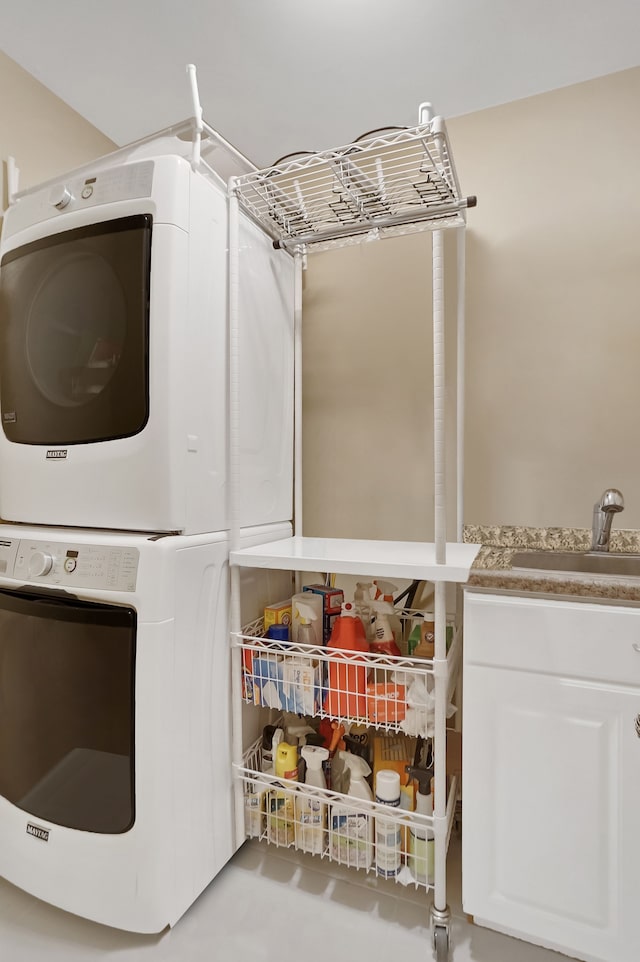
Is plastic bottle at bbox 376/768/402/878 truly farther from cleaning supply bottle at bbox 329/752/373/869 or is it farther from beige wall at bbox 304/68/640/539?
beige wall at bbox 304/68/640/539

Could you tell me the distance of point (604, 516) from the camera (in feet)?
4.78

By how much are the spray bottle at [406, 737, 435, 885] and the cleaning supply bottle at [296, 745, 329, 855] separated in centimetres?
25

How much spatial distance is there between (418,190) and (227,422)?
33.2 inches

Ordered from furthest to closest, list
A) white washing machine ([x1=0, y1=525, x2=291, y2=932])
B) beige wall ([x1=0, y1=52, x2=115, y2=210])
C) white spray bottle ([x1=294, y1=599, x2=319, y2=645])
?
beige wall ([x1=0, y1=52, x2=115, y2=210]), white spray bottle ([x1=294, y1=599, x2=319, y2=645]), white washing machine ([x1=0, y1=525, x2=291, y2=932])

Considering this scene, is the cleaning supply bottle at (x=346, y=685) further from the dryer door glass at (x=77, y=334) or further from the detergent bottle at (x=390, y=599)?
the dryer door glass at (x=77, y=334)

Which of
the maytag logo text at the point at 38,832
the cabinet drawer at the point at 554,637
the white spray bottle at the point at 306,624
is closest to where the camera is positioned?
the cabinet drawer at the point at 554,637

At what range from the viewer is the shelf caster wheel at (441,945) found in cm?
123

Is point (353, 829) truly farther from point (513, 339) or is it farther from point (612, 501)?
point (513, 339)

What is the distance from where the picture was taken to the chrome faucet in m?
1.42

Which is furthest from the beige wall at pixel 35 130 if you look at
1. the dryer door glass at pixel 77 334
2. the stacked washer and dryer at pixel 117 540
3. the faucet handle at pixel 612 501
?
the faucet handle at pixel 612 501

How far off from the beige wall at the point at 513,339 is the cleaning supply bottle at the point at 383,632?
0.39 m

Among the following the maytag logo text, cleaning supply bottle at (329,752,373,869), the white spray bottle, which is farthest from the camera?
the white spray bottle

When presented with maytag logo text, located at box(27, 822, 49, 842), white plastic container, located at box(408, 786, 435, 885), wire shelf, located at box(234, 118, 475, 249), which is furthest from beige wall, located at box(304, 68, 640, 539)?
maytag logo text, located at box(27, 822, 49, 842)

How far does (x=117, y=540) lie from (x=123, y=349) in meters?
0.49
